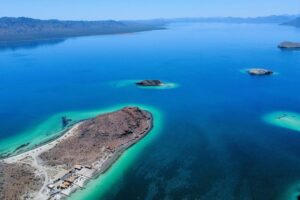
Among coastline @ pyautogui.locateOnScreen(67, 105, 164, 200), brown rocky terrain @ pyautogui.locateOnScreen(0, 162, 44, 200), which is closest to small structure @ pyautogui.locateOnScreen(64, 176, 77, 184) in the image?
coastline @ pyautogui.locateOnScreen(67, 105, 164, 200)

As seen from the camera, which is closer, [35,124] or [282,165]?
[282,165]

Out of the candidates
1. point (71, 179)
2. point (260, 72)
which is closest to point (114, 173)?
point (71, 179)

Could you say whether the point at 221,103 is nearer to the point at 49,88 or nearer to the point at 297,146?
the point at 297,146

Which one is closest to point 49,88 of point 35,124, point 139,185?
point 35,124

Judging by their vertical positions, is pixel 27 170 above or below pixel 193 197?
above

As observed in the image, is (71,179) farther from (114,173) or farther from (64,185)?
(114,173)

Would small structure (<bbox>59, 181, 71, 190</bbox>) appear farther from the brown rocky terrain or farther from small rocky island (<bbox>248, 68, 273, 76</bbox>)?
small rocky island (<bbox>248, 68, 273, 76</bbox>)
